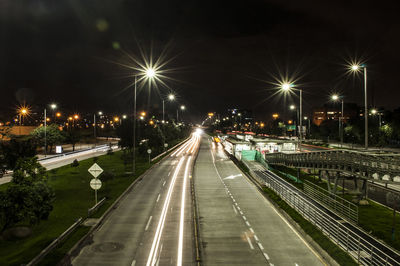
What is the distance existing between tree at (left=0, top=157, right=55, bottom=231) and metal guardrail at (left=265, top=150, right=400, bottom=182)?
1963 centimetres

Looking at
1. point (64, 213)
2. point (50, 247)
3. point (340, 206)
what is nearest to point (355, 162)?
point (340, 206)

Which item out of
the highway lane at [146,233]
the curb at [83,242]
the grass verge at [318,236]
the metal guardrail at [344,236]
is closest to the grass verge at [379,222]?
the metal guardrail at [344,236]

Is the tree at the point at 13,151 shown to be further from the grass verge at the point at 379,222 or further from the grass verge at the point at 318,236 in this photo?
the grass verge at the point at 379,222

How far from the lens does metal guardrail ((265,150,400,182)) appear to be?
753 inches

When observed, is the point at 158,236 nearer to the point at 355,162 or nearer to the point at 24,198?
the point at 24,198

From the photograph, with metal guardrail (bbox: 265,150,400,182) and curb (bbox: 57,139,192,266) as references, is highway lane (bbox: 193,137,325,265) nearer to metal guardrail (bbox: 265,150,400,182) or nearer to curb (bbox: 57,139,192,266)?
curb (bbox: 57,139,192,266)

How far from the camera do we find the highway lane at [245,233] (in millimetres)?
14336

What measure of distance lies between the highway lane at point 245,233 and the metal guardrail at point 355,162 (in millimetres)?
6553

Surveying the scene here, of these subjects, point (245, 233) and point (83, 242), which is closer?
point (83, 242)

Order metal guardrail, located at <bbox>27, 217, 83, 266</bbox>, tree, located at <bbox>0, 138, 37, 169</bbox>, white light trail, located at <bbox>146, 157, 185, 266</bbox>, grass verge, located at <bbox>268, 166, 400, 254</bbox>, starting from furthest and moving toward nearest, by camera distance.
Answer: tree, located at <bbox>0, 138, 37, 169</bbox> → grass verge, located at <bbox>268, 166, 400, 254</bbox> → white light trail, located at <bbox>146, 157, 185, 266</bbox> → metal guardrail, located at <bbox>27, 217, 83, 266</bbox>

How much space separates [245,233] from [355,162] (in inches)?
416

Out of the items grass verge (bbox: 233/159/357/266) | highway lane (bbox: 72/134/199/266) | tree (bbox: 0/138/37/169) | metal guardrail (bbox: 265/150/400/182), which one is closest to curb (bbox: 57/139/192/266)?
highway lane (bbox: 72/134/199/266)

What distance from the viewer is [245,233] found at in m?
17.8

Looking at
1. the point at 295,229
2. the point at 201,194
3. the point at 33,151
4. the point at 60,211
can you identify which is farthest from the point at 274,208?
the point at 33,151
